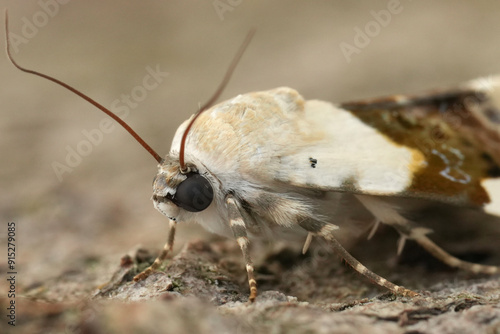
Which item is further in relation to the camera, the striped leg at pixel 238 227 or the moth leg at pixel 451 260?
the moth leg at pixel 451 260

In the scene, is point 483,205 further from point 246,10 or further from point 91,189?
point 246,10

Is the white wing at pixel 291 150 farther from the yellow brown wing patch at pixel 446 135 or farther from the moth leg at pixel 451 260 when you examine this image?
the moth leg at pixel 451 260

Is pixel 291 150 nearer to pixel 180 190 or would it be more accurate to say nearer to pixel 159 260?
pixel 180 190

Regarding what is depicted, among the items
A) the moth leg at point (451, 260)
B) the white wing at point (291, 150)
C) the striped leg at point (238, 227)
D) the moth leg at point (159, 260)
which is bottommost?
the moth leg at point (159, 260)

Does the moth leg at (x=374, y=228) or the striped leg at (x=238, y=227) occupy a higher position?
the moth leg at (x=374, y=228)

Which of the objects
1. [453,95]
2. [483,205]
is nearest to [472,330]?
[483,205]

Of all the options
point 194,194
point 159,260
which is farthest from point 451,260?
point 159,260

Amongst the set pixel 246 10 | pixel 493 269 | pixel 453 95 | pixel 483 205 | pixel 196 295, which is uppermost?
pixel 246 10

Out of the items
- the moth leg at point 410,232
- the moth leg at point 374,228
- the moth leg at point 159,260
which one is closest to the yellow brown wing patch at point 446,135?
the moth leg at point 410,232
